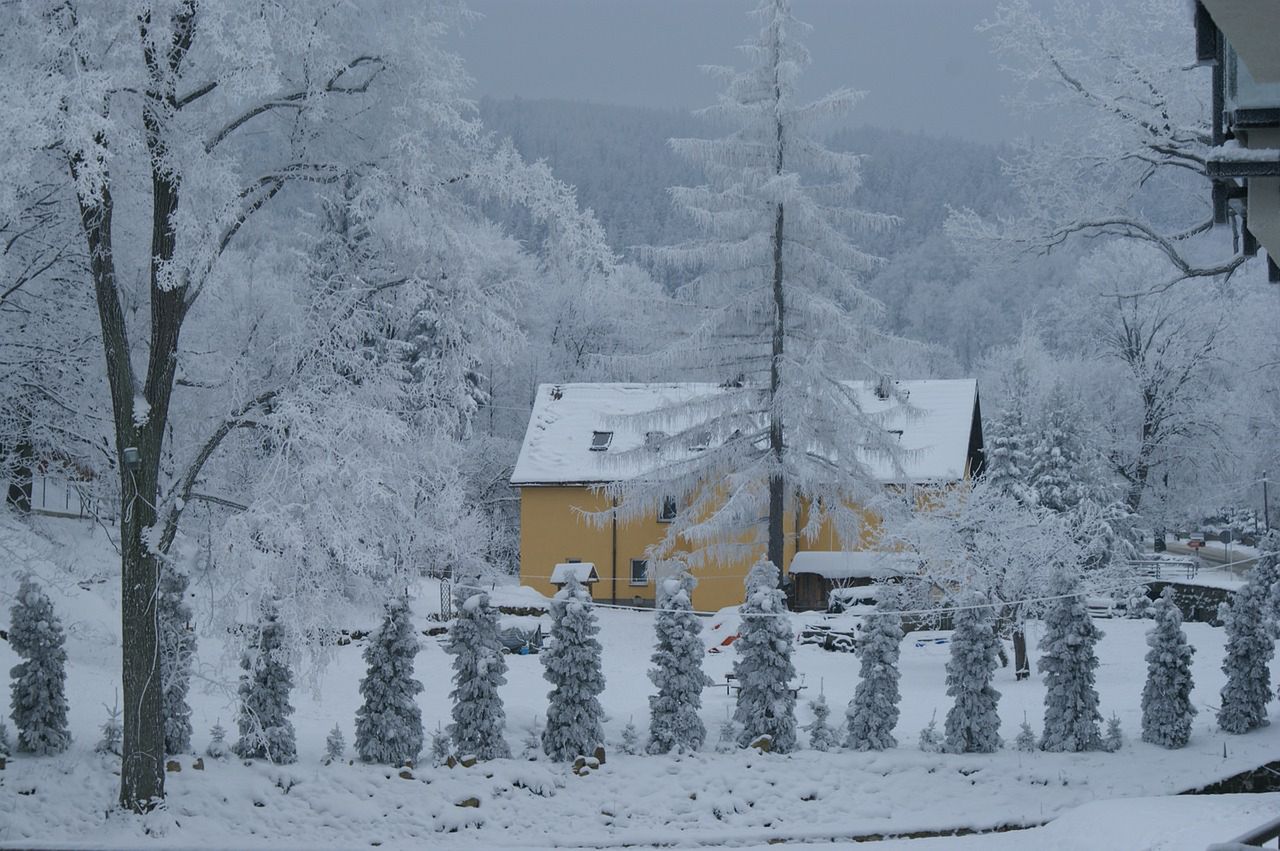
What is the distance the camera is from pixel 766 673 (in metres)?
14.9

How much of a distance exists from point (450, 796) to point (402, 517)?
3.78 meters

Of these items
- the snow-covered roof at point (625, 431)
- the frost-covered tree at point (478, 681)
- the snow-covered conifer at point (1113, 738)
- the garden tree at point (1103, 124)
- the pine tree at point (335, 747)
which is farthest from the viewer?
the snow-covered roof at point (625, 431)

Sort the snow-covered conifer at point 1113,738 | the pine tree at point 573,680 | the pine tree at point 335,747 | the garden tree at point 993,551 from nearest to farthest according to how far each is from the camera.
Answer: the pine tree at point 335,747 < the pine tree at point 573,680 < the snow-covered conifer at point 1113,738 < the garden tree at point 993,551

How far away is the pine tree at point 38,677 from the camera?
488 inches

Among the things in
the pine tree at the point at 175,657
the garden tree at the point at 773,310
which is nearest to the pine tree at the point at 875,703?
the garden tree at the point at 773,310

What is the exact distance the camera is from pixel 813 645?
24.7m

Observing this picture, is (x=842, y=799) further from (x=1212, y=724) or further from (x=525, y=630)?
(x=525, y=630)

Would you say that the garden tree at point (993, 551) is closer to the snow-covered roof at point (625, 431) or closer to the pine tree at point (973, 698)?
A: the pine tree at point (973, 698)

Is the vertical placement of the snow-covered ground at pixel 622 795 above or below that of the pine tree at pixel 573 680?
below

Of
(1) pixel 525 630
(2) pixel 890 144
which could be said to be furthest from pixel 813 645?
(2) pixel 890 144

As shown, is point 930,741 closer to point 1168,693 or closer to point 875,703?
point 875,703

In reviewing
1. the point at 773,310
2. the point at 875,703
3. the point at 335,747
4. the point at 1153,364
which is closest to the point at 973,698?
the point at 875,703

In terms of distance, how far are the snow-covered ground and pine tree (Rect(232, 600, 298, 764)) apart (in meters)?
0.29

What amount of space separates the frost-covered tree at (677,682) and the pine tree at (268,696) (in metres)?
4.40
